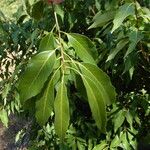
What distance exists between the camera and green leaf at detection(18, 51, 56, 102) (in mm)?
1116

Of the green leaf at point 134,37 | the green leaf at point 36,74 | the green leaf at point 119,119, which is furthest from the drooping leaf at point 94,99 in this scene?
the green leaf at point 119,119

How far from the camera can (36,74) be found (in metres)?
1.11

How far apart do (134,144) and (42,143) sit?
67 cm

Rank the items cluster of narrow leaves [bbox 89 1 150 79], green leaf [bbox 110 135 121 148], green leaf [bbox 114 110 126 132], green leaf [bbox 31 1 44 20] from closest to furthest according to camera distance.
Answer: green leaf [bbox 31 1 44 20], cluster of narrow leaves [bbox 89 1 150 79], green leaf [bbox 114 110 126 132], green leaf [bbox 110 135 121 148]

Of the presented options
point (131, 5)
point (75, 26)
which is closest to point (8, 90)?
point (75, 26)

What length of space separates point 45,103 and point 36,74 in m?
0.08

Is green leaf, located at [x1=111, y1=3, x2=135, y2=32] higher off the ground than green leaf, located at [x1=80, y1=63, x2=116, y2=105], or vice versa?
green leaf, located at [x1=111, y1=3, x2=135, y2=32]

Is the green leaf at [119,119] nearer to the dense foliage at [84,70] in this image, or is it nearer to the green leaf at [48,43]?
the dense foliage at [84,70]

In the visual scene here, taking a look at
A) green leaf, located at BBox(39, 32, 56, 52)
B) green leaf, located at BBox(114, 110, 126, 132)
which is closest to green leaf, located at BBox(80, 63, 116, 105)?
green leaf, located at BBox(39, 32, 56, 52)

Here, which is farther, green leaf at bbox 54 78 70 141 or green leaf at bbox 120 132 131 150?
green leaf at bbox 120 132 131 150

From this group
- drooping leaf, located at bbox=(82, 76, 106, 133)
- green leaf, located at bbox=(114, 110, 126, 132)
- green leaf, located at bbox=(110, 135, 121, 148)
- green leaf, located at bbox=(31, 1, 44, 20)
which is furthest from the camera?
green leaf, located at bbox=(110, 135, 121, 148)

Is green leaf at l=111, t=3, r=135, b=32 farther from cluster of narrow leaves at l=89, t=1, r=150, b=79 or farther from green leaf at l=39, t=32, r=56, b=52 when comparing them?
green leaf at l=39, t=32, r=56, b=52

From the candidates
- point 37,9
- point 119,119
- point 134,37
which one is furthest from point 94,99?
point 119,119

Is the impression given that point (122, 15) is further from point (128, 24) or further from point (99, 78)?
point (99, 78)
